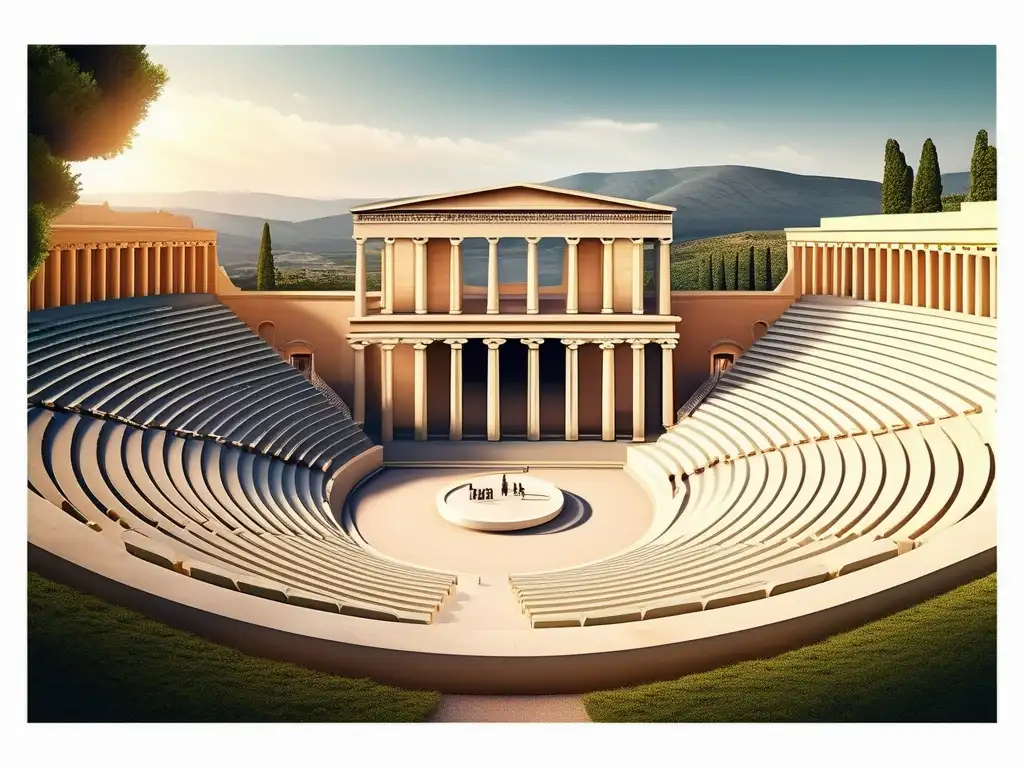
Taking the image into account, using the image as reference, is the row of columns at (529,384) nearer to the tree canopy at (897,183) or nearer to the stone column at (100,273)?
the stone column at (100,273)

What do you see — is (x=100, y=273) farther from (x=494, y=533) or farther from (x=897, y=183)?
(x=897, y=183)

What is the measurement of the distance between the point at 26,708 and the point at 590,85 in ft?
202

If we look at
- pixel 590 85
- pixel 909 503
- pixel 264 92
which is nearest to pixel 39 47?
pixel 909 503

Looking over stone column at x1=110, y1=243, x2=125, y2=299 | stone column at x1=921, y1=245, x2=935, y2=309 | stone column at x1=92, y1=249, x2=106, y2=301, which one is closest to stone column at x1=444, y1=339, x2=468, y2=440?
stone column at x1=110, y1=243, x2=125, y2=299

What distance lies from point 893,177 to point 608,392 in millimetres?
14868

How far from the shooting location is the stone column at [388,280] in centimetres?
4038

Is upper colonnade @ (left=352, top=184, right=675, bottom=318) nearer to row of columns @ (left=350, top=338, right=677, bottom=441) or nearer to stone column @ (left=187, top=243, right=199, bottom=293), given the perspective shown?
row of columns @ (left=350, top=338, right=677, bottom=441)

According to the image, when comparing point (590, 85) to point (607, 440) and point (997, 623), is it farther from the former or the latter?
point (997, 623)

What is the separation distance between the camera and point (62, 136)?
1855 cm

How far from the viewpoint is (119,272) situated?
3562 centimetres

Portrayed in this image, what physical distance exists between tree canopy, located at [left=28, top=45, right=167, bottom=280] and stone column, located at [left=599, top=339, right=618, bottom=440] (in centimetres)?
2302

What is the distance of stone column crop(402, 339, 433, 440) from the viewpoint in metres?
40.2

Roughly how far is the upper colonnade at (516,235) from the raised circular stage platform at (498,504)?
8941mm

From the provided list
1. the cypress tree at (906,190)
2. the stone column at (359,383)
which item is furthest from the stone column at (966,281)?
the stone column at (359,383)
